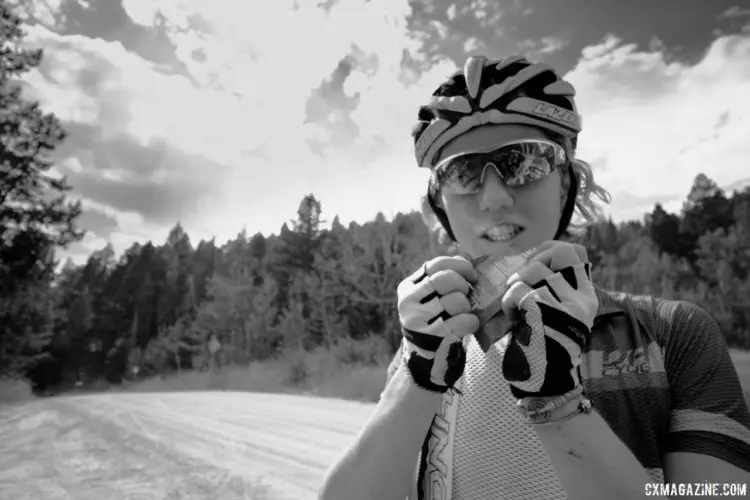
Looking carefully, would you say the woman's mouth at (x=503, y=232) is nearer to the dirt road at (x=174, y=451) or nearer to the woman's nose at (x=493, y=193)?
the woman's nose at (x=493, y=193)

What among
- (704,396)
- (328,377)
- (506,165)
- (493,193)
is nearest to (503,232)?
(493,193)

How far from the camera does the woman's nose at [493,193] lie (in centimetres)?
150

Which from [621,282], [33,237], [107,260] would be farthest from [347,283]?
[107,260]

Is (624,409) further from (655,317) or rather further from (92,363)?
(92,363)

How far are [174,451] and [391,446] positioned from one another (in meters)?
6.13

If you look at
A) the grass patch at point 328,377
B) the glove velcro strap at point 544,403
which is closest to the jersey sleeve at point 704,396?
the glove velcro strap at point 544,403

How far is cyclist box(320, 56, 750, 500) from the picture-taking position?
1055 millimetres

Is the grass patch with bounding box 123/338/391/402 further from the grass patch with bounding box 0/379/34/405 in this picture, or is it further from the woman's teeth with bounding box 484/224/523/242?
the woman's teeth with bounding box 484/224/523/242

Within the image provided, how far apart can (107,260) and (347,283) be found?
5822cm

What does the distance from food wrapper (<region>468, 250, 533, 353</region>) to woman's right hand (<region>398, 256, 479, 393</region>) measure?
26 millimetres

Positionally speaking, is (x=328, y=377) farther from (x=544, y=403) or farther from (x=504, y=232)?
(x=544, y=403)

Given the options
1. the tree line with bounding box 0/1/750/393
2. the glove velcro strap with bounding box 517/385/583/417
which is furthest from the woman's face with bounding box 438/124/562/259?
the tree line with bounding box 0/1/750/393

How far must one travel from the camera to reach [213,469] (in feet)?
17.6

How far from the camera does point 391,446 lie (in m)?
1.23
